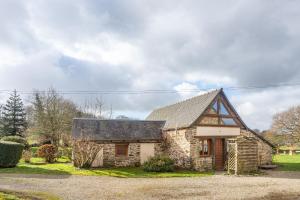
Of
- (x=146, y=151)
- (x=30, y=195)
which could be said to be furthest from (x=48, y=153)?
(x=30, y=195)

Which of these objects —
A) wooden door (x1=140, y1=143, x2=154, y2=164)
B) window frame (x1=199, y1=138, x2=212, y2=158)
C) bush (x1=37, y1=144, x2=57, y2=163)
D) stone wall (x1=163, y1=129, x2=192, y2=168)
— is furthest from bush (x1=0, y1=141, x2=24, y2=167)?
window frame (x1=199, y1=138, x2=212, y2=158)

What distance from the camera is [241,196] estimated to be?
12.4 metres

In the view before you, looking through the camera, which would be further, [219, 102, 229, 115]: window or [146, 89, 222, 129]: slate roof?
[219, 102, 229, 115]: window

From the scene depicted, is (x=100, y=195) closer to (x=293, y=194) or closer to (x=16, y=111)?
(x=293, y=194)

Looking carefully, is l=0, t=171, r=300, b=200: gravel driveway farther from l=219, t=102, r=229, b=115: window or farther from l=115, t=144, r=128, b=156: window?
l=219, t=102, r=229, b=115: window

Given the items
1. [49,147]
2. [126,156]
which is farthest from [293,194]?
[49,147]

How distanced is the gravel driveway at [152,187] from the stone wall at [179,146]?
4.70 m

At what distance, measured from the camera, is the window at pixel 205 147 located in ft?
72.0

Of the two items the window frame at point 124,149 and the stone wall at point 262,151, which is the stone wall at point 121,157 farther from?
the stone wall at point 262,151

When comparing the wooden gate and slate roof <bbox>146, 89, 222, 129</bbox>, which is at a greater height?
slate roof <bbox>146, 89, 222, 129</bbox>

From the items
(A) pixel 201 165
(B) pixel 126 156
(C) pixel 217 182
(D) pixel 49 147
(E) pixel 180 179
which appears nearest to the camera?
(C) pixel 217 182

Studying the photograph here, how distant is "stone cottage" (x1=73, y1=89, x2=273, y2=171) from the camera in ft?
70.6

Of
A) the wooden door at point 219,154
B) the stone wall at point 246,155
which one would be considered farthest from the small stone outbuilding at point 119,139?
the stone wall at point 246,155

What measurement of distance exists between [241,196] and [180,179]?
5.28m
